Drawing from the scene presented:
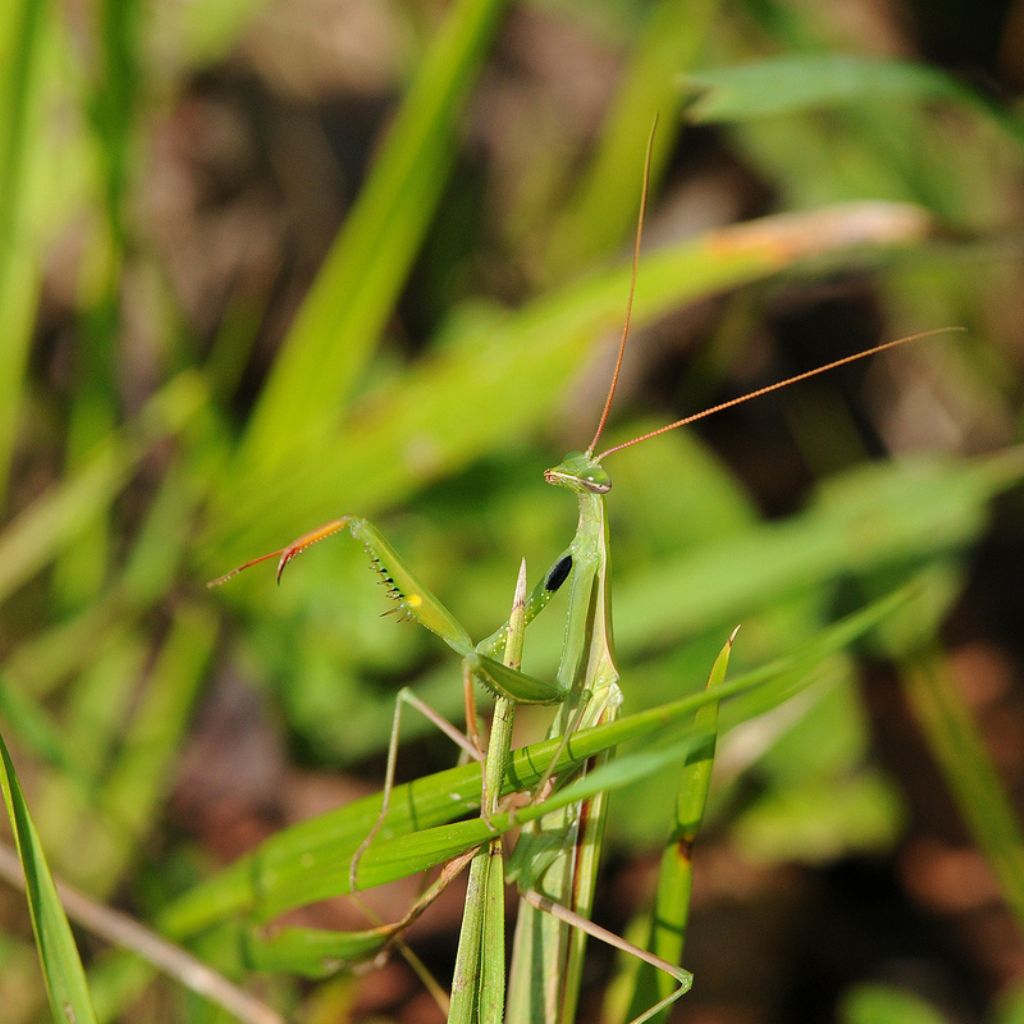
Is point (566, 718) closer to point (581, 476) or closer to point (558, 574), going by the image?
point (558, 574)

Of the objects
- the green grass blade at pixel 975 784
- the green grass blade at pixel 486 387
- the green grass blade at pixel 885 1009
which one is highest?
the green grass blade at pixel 486 387


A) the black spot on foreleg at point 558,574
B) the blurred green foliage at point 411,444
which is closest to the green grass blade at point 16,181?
the blurred green foliage at point 411,444

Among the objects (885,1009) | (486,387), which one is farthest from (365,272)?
(885,1009)

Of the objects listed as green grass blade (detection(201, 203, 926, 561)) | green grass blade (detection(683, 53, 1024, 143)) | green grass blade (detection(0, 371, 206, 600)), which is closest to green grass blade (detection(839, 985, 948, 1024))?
green grass blade (detection(201, 203, 926, 561))

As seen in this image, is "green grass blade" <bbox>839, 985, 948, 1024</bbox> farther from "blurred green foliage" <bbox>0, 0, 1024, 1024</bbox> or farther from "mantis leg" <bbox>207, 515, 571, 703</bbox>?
"mantis leg" <bbox>207, 515, 571, 703</bbox>

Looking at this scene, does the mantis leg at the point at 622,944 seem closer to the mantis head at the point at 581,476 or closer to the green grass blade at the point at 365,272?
the mantis head at the point at 581,476
